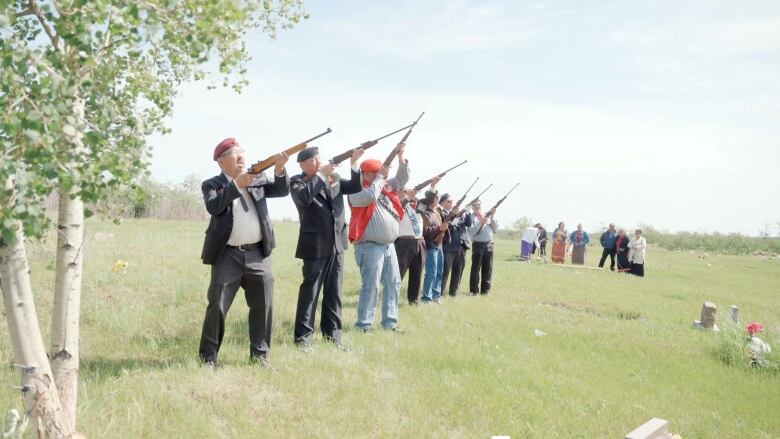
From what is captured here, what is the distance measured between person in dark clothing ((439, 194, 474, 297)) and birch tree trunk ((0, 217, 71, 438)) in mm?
9923

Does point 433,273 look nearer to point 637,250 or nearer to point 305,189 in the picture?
point 305,189

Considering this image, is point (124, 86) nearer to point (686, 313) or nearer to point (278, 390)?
point (278, 390)

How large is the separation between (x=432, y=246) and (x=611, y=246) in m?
15.5

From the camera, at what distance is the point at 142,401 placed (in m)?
4.98

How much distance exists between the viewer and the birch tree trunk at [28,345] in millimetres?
3664

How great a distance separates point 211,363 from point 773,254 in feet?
185

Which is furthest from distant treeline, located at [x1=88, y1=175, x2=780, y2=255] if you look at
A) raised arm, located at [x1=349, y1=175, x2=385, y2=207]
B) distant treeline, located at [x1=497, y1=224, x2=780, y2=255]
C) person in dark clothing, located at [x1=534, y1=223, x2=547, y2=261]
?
raised arm, located at [x1=349, y1=175, x2=385, y2=207]

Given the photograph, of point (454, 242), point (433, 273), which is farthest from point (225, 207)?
point (454, 242)

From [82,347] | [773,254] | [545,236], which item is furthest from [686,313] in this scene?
[773,254]

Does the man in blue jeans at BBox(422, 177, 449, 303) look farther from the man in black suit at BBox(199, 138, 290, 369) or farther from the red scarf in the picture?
the man in black suit at BBox(199, 138, 290, 369)

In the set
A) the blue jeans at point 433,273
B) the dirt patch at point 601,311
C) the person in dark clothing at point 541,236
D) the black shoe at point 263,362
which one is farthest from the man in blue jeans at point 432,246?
the person in dark clothing at point 541,236

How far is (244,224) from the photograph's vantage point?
5949 millimetres

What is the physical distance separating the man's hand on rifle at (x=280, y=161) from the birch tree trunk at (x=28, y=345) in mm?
2531

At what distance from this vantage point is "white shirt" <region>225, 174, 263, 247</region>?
5918mm
